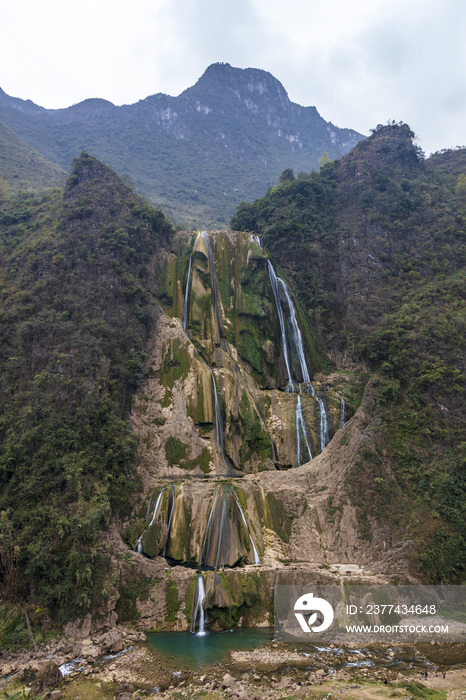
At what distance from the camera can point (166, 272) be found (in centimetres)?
3097

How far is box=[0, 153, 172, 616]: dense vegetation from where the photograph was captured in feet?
49.7

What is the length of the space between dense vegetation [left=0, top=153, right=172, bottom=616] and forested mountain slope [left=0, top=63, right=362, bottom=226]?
97.1 ft

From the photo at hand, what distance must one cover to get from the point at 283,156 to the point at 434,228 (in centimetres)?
6948

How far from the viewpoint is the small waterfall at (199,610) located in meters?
14.5

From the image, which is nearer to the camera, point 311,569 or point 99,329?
point 311,569

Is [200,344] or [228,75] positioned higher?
[228,75]

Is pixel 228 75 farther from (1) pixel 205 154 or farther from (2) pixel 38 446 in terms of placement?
(2) pixel 38 446

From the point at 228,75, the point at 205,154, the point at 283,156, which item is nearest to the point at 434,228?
the point at 205,154

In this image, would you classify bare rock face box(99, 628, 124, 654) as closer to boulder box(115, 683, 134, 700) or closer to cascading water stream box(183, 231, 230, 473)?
boulder box(115, 683, 134, 700)

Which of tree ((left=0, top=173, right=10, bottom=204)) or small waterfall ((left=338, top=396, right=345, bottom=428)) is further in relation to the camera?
tree ((left=0, top=173, right=10, bottom=204))

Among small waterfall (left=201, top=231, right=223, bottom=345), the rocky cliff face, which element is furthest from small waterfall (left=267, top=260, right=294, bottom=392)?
small waterfall (left=201, top=231, right=223, bottom=345)

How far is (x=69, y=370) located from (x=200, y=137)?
7928cm

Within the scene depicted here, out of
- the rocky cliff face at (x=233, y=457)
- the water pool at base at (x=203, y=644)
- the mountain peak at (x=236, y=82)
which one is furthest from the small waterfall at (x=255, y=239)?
the mountain peak at (x=236, y=82)

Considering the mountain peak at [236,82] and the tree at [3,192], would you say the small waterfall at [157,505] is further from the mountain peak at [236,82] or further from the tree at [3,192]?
→ the mountain peak at [236,82]
